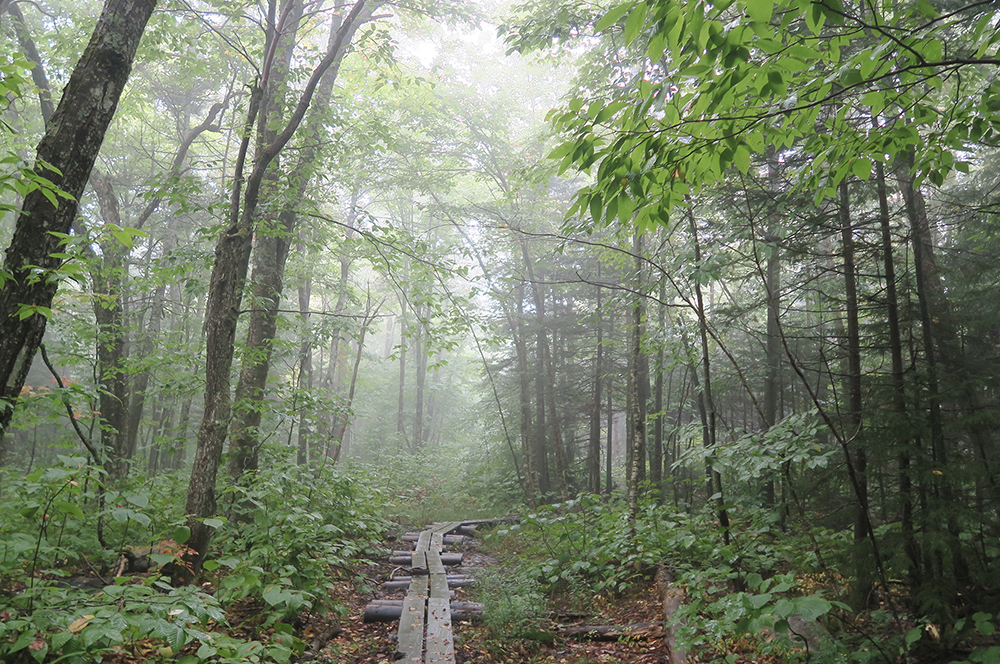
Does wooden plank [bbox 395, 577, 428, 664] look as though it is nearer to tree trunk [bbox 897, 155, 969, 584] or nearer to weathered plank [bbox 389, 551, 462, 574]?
weathered plank [bbox 389, 551, 462, 574]

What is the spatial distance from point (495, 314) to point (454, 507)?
634 cm

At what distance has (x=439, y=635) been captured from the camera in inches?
201

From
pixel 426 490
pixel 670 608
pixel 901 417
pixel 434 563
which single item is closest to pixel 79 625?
pixel 670 608

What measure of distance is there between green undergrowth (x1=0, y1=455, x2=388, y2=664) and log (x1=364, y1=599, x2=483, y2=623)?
55cm

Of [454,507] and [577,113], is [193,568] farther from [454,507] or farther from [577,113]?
[454,507]

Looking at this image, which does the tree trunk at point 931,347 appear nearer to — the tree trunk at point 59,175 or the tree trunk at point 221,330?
the tree trunk at point 221,330

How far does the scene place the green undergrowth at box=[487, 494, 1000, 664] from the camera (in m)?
3.23

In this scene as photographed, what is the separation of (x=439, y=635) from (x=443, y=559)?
158 inches

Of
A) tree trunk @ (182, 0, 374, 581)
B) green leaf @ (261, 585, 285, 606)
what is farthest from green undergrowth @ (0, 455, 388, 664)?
tree trunk @ (182, 0, 374, 581)

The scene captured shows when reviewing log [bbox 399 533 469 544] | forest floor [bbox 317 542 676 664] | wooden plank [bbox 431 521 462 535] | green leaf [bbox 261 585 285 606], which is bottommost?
forest floor [bbox 317 542 676 664]

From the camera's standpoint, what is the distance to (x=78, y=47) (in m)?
8.86

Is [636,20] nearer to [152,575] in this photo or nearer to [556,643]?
[152,575]

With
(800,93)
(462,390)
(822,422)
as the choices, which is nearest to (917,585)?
(822,422)

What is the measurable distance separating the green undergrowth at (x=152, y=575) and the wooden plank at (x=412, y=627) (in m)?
0.75
